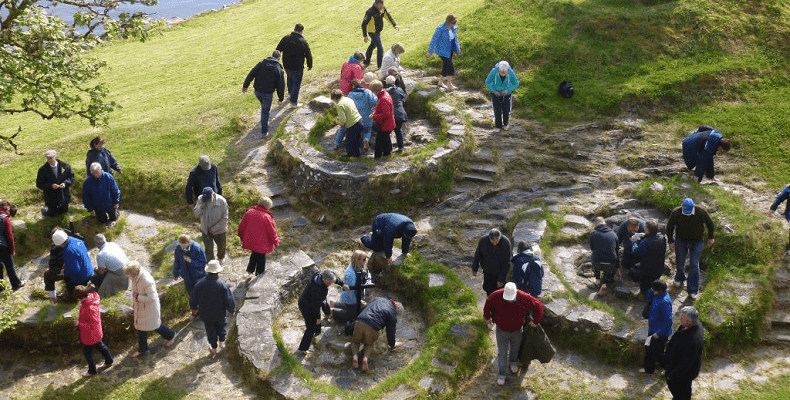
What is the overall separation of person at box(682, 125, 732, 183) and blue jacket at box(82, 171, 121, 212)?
15.2 metres

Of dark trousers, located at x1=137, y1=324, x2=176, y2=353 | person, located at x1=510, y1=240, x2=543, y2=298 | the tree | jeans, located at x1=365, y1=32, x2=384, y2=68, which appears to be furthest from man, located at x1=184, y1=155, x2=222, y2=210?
jeans, located at x1=365, y1=32, x2=384, y2=68

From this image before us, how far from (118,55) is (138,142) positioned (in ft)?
40.2

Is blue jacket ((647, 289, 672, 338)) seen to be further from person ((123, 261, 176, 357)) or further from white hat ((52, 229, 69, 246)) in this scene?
white hat ((52, 229, 69, 246))

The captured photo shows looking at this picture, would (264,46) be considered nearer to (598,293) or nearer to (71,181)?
(71,181)

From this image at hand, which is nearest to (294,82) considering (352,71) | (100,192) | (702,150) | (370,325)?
(352,71)

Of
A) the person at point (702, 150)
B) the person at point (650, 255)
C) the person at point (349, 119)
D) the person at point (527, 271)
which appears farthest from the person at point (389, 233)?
the person at point (702, 150)

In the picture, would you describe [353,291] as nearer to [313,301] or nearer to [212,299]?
[313,301]

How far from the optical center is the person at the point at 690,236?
49.7ft

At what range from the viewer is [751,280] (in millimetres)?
15672

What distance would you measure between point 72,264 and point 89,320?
2.04 m

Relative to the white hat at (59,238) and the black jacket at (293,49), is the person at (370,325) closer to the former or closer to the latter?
the white hat at (59,238)

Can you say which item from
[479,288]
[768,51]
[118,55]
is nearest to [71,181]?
[479,288]

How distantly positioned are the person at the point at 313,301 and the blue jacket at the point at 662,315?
6.04 m

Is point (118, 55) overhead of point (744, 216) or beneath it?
overhead
